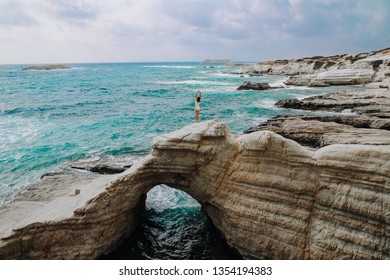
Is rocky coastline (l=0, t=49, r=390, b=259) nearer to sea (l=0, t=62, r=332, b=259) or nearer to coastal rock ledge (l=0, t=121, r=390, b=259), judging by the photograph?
coastal rock ledge (l=0, t=121, r=390, b=259)

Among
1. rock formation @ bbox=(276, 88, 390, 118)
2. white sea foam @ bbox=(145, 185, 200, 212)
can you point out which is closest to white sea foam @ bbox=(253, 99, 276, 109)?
rock formation @ bbox=(276, 88, 390, 118)

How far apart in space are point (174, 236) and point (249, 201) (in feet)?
9.68

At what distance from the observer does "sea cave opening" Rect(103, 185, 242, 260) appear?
825 cm

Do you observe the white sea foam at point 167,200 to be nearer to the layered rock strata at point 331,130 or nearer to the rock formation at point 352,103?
the layered rock strata at point 331,130

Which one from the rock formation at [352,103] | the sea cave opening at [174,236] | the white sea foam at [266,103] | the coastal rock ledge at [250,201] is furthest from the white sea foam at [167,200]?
the white sea foam at [266,103]

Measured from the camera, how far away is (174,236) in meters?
9.12

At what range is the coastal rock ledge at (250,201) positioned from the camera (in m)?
6.31

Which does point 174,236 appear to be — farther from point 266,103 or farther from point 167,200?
→ point 266,103

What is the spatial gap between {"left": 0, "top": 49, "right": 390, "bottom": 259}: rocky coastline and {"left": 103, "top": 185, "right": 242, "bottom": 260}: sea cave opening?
43 centimetres

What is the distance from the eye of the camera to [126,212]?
8.27 meters

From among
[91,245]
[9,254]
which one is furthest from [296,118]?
[9,254]

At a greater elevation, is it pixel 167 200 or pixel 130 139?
pixel 130 139

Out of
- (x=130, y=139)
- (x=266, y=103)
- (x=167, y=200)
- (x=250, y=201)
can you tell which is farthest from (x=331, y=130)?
(x=266, y=103)
